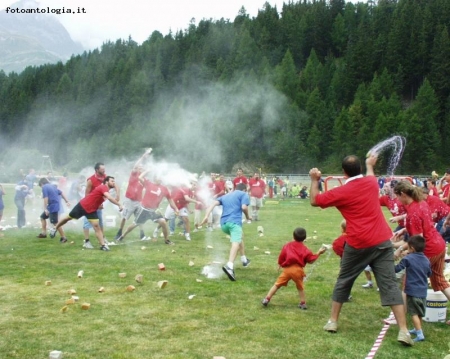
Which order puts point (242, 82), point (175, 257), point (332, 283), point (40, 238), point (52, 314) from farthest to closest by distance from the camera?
point (242, 82) → point (40, 238) → point (175, 257) → point (332, 283) → point (52, 314)

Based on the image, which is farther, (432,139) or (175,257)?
(432,139)

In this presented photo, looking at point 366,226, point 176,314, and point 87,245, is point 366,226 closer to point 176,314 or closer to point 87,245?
point 176,314

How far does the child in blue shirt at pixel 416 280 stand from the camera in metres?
6.03

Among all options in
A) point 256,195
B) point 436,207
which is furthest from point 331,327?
point 256,195

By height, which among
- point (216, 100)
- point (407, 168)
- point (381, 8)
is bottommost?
point (407, 168)

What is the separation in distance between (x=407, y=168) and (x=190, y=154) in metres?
28.3

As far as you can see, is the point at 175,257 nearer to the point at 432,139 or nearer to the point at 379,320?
the point at 379,320

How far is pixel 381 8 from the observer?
10800 cm

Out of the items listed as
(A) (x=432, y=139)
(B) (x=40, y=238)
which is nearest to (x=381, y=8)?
(A) (x=432, y=139)

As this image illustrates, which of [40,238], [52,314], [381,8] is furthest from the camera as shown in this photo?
[381,8]

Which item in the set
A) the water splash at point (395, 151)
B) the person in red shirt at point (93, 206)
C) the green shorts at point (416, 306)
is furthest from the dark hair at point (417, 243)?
the water splash at point (395, 151)

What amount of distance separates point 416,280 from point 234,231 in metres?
3.92

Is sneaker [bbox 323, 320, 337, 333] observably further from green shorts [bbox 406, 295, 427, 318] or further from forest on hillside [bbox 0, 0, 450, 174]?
forest on hillside [bbox 0, 0, 450, 174]

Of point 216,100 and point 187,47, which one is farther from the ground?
point 187,47
